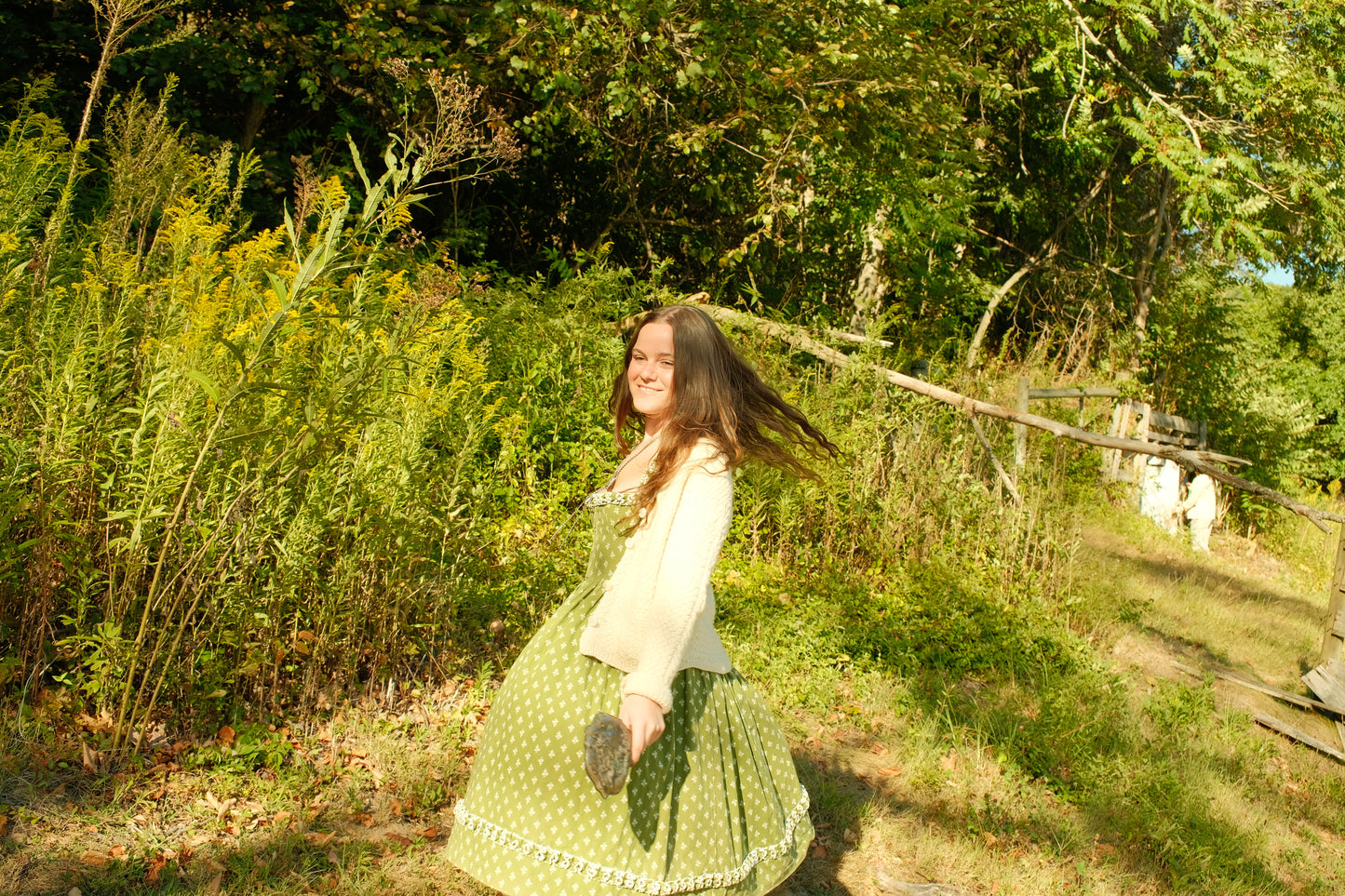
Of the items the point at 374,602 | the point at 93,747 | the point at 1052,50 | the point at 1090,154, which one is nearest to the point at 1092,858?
the point at 374,602

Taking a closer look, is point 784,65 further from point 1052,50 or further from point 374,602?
point 374,602

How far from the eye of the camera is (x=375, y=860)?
2.93 metres

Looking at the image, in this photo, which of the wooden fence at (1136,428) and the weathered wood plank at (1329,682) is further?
the wooden fence at (1136,428)

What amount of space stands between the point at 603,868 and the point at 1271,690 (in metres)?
5.22

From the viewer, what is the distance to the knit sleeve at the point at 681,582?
1.84m

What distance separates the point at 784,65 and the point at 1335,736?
548cm

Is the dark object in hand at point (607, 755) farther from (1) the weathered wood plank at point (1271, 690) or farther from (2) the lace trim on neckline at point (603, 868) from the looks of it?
(1) the weathered wood plank at point (1271, 690)

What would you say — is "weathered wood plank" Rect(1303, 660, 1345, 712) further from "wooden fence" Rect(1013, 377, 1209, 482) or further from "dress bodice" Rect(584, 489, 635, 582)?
"dress bodice" Rect(584, 489, 635, 582)

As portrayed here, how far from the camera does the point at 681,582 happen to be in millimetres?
1914

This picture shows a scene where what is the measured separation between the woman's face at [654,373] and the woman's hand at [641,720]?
730mm

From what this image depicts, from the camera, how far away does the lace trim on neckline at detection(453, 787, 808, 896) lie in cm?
201

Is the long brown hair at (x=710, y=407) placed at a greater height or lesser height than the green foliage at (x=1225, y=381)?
lesser

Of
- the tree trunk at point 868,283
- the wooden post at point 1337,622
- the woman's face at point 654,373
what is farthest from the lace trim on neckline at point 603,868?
the tree trunk at point 868,283

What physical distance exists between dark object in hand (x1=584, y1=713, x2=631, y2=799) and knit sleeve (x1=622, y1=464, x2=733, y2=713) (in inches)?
5.3
